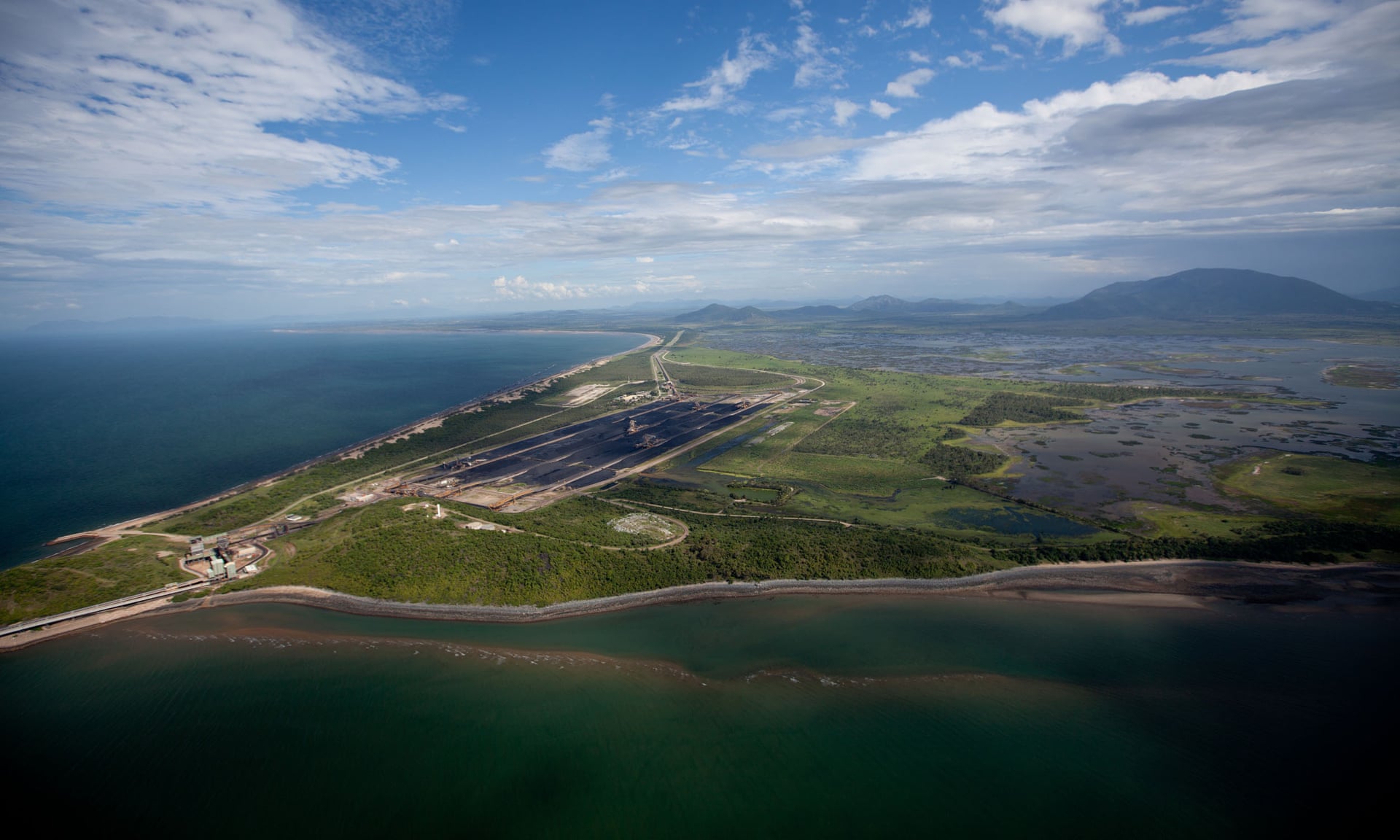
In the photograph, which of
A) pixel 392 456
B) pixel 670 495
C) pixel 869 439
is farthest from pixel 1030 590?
pixel 392 456

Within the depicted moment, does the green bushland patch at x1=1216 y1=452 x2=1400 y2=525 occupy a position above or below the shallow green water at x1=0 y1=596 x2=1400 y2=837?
above

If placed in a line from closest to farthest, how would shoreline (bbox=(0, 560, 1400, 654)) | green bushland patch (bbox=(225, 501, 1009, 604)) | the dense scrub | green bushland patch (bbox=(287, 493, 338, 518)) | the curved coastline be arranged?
shoreline (bbox=(0, 560, 1400, 654))
the curved coastline
green bushland patch (bbox=(225, 501, 1009, 604))
green bushland patch (bbox=(287, 493, 338, 518))
the dense scrub

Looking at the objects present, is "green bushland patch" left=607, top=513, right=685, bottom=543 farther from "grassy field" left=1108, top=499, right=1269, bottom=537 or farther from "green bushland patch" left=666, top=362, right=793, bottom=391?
"green bushland patch" left=666, top=362, right=793, bottom=391

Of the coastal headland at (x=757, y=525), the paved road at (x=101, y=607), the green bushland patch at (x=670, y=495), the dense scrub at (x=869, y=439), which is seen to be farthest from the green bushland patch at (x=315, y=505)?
the dense scrub at (x=869, y=439)

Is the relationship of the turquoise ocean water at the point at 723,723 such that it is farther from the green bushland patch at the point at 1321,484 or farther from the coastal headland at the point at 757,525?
the green bushland patch at the point at 1321,484

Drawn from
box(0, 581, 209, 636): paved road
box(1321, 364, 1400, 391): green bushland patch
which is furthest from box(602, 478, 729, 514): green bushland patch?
box(1321, 364, 1400, 391): green bushland patch

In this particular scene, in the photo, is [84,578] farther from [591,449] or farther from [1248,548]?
[1248,548]

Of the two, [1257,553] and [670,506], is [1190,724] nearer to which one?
[1257,553]
